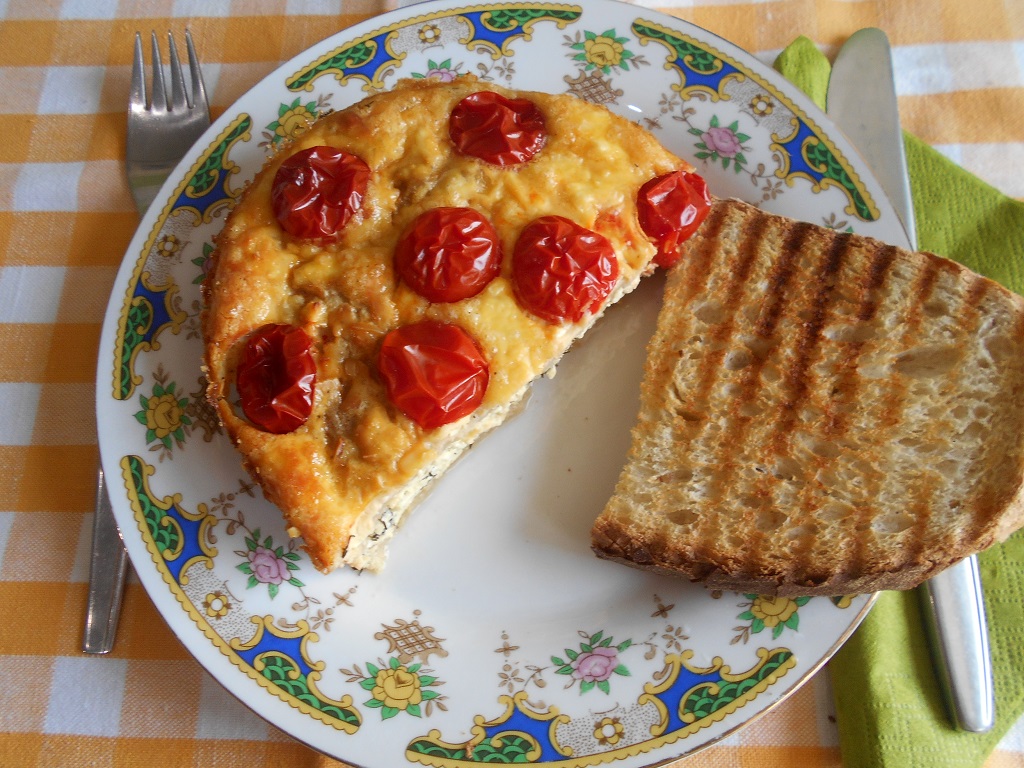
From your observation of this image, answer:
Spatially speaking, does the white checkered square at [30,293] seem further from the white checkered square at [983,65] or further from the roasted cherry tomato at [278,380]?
the white checkered square at [983,65]

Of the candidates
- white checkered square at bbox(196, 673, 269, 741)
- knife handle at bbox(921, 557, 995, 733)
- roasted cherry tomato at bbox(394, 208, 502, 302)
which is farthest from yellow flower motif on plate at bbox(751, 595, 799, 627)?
white checkered square at bbox(196, 673, 269, 741)

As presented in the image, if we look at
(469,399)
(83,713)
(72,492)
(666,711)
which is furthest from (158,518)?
(666,711)

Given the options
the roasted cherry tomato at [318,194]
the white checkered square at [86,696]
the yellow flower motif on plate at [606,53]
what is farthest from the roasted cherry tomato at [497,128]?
the white checkered square at [86,696]

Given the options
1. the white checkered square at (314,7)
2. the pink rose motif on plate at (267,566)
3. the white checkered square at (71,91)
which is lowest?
the pink rose motif on plate at (267,566)

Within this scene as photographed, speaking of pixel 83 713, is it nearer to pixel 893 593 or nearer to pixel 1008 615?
pixel 893 593

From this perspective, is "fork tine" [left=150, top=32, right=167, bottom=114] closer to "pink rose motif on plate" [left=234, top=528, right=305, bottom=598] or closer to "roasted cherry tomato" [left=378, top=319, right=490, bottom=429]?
"roasted cherry tomato" [left=378, top=319, right=490, bottom=429]

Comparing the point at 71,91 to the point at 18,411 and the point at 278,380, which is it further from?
the point at 278,380

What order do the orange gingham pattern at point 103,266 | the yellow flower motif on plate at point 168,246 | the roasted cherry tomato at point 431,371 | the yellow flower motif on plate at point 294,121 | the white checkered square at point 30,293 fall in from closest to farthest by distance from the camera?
the roasted cherry tomato at point 431,371
the orange gingham pattern at point 103,266
the yellow flower motif on plate at point 168,246
the yellow flower motif on plate at point 294,121
the white checkered square at point 30,293
